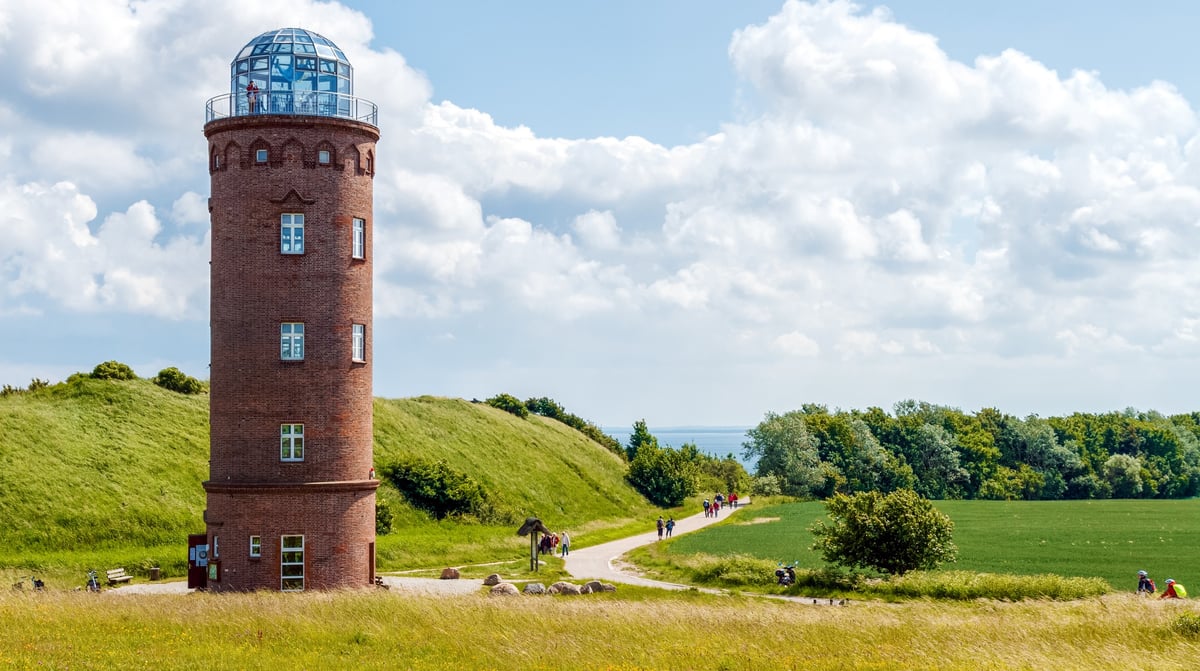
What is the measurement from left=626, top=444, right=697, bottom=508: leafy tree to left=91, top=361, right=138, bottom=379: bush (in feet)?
140

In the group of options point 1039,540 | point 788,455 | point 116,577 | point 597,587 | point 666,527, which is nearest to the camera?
point 597,587

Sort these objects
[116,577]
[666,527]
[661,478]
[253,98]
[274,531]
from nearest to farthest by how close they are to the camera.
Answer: [274,531] < [253,98] < [116,577] < [666,527] < [661,478]

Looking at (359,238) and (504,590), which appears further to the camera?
(504,590)

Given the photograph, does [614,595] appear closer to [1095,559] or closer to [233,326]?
[233,326]

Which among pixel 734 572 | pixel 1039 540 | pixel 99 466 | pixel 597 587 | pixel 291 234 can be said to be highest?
pixel 291 234

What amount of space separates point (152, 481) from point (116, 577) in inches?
500

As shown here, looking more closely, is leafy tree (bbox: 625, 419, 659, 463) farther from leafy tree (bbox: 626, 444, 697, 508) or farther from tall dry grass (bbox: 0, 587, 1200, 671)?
tall dry grass (bbox: 0, 587, 1200, 671)

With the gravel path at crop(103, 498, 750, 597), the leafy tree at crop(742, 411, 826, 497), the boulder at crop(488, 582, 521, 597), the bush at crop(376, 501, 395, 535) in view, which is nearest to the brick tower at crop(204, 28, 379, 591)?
the gravel path at crop(103, 498, 750, 597)

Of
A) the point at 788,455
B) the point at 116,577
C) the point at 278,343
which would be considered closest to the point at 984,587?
the point at 278,343

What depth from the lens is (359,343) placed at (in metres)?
38.7

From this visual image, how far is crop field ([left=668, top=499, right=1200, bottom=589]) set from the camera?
51906 millimetres

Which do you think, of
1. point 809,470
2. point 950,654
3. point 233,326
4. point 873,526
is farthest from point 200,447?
point 809,470

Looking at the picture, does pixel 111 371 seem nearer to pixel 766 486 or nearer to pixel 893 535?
pixel 893 535

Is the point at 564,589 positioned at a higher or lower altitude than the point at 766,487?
lower
